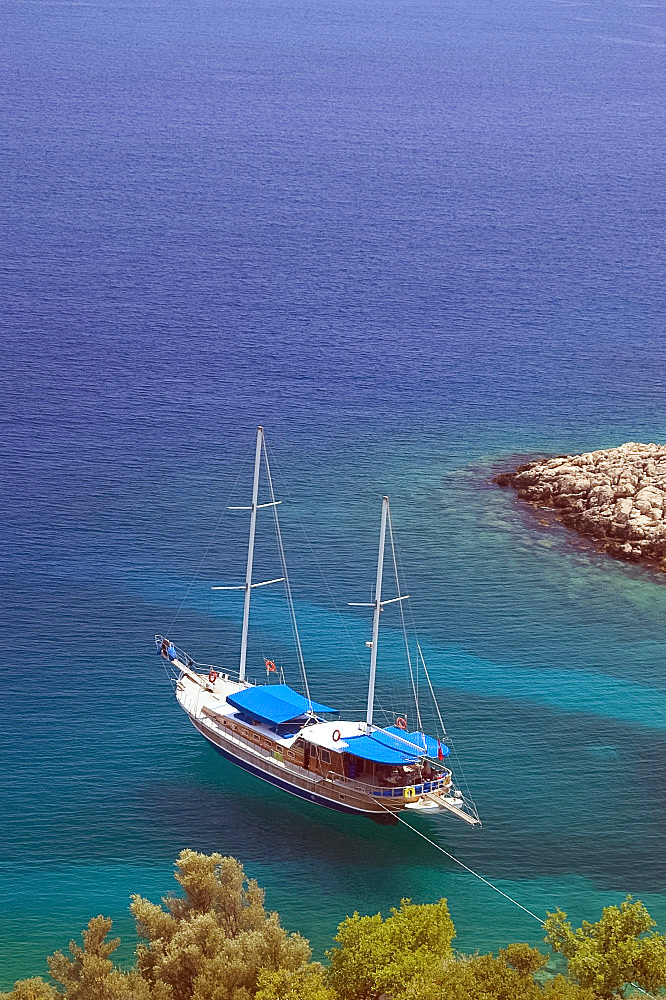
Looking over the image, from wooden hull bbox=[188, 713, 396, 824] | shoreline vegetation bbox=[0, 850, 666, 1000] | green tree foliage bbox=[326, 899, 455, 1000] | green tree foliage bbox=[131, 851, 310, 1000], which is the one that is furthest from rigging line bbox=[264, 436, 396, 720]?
green tree foliage bbox=[326, 899, 455, 1000]

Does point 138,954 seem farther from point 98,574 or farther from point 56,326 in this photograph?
point 56,326

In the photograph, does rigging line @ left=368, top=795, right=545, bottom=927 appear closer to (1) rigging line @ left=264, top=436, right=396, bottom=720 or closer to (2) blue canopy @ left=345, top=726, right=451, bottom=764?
(2) blue canopy @ left=345, top=726, right=451, bottom=764

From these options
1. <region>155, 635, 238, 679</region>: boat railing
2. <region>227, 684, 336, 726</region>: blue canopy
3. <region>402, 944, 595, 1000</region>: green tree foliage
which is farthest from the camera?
<region>155, 635, 238, 679</region>: boat railing

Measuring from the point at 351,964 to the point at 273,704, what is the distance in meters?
27.6

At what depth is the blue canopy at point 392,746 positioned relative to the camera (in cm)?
7988

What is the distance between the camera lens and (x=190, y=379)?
154375mm

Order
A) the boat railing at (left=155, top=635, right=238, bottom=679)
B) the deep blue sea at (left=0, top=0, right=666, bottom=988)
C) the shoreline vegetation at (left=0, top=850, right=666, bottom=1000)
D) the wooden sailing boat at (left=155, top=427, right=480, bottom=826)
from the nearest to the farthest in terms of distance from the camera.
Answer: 1. the shoreline vegetation at (left=0, top=850, right=666, bottom=1000)
2. the deep blue sea at (left=0, top=0, right=666, bottom=988)
3. the wooden sailing boat at (left=155, top=427, right=480, bottom=826)
4. the boat railing at (left=155, top=635, right=238, bottom=679)

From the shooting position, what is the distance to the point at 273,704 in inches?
3398

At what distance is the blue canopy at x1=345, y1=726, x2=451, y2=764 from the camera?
262 ft

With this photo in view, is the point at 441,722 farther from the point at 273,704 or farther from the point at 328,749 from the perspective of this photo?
the point at 328,749

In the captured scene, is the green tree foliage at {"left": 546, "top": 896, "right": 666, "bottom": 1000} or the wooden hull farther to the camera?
the wooden hull

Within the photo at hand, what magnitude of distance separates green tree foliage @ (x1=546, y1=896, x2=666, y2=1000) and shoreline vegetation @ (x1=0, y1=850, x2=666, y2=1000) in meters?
0.04

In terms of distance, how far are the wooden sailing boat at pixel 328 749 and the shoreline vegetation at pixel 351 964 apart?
14984 mm

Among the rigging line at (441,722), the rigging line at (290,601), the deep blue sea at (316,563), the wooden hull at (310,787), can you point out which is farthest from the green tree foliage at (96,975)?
the rigging line at (441,722)
